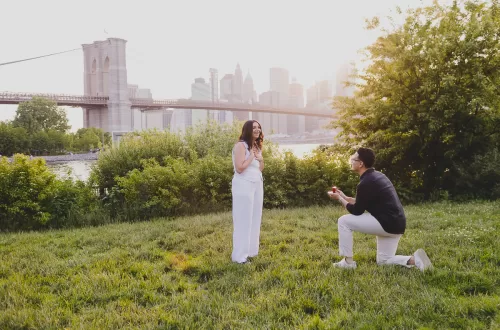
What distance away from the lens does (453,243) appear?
4.41 meters

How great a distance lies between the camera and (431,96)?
8.59 metres

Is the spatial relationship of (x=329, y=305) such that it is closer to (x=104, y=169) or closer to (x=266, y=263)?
(x=266, y=263)

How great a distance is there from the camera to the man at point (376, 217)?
3.62 metres

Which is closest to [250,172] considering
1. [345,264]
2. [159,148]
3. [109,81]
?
[345,264]

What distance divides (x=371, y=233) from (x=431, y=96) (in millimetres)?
5971

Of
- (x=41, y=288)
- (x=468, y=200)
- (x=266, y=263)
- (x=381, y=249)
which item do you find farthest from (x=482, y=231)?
(x=41, y=288)

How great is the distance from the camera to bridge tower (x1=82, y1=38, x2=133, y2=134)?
41.3 m

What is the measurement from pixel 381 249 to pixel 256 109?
39704 mm

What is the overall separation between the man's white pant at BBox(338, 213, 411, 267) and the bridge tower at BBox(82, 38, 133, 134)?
124ft

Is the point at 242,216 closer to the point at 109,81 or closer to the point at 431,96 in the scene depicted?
→ the point at 431,96

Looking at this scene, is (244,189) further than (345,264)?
Yes

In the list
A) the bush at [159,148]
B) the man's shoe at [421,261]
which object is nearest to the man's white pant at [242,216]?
the man's shoe at [421,261]

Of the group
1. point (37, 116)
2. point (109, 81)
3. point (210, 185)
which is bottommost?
point (210, 185)

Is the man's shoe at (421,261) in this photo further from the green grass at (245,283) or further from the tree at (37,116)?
the tree at (37,116)
